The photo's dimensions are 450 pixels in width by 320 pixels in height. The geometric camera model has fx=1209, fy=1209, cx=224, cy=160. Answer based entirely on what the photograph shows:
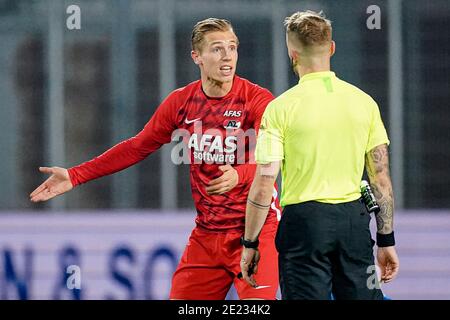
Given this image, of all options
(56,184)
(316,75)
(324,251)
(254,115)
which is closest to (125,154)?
(56,184)

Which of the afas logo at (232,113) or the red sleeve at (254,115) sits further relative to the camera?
the afas logo at (232,113)

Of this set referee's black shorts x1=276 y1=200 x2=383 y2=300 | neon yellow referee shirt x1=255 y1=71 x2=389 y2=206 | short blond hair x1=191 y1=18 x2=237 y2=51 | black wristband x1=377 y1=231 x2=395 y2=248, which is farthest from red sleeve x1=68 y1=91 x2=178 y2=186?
black wristband x1=377 y1=231 x2=395 y2=248

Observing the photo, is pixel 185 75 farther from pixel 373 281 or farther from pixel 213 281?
pixel 373 281

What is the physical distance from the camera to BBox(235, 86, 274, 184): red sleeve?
666 cm

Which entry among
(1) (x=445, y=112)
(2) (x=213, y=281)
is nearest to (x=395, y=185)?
(1) (x=445, y=112)

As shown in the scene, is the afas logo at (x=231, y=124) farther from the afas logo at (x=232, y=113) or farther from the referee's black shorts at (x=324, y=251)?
the referee's black shorts at (x=324, y=251)

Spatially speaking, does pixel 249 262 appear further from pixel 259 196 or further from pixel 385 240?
pixel 385 240

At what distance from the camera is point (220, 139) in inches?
267

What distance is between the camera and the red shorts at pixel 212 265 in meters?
6.74

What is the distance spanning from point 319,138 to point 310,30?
0.53m

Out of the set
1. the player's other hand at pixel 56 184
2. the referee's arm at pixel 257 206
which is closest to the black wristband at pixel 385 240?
the referee's arm at pixel 257 206

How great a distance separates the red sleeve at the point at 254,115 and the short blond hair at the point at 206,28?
1.32ft

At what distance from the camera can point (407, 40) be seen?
1116 cm

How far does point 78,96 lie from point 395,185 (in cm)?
305
